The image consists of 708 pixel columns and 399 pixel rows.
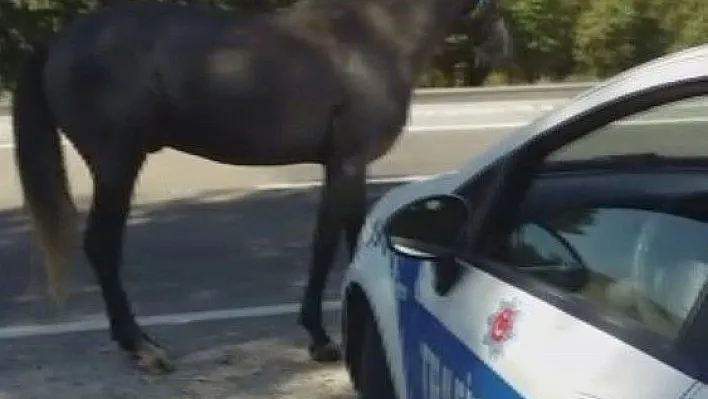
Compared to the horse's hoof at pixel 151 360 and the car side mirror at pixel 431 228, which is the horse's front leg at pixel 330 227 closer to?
the horse's hoof at pixel 151 360

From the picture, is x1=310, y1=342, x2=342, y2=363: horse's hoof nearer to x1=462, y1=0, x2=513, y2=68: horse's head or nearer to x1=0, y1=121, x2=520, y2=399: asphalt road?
x1=0, y1=121, x2=520, y2=399: asphalt road

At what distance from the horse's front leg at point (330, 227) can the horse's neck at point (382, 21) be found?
0.58m

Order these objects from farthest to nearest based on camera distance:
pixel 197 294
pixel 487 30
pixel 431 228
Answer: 1. pixel 197 294
2. pixel 487 30
3. pixel 431 228

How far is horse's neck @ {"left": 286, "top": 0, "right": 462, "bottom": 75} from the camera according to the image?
23.5ft

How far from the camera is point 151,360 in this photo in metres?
7.00

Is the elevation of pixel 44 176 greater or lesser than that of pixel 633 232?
lesser

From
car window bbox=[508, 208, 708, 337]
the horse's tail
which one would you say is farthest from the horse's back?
car window bbox=[508, 208, 708, 337]

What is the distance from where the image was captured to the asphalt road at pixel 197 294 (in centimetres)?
684

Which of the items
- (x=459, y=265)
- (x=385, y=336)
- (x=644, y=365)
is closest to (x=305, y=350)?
(x=385, y=336)

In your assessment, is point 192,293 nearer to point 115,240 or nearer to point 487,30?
point 115,240

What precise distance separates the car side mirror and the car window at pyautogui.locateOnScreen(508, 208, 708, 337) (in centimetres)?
17

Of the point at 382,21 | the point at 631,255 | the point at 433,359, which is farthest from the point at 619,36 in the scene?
the point at 631,255

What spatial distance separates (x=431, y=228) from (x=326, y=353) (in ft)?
9.67

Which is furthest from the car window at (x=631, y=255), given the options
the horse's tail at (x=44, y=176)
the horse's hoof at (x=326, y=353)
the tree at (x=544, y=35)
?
the tree at (x=544, y=35)
